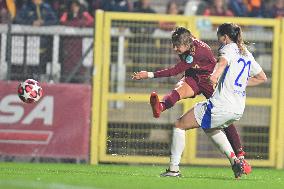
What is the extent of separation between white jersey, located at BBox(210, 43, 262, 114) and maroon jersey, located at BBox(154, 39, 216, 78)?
88 centimetres

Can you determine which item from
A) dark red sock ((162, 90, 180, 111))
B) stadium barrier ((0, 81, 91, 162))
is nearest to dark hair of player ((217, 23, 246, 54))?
dark red sock ((162, 90, 180, 111))

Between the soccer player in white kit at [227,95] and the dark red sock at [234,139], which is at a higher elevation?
the soccer player in white kit at [227,95]

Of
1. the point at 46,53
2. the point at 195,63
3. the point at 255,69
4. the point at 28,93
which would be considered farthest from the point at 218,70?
the point at 46,53

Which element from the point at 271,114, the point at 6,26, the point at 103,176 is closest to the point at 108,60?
the point at 6,26

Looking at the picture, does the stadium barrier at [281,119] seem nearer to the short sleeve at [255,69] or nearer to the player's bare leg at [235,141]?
the player's bare leg at [235,141]

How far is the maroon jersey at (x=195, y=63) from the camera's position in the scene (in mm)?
13711

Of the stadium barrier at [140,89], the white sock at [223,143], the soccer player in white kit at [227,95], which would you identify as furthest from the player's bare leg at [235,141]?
the stadium barrier at [140,89]

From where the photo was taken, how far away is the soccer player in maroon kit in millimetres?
13664

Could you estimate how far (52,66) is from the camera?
17.2 meters

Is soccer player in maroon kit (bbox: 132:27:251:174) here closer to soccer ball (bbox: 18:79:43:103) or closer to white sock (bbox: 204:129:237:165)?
white sock (bbox: 204:129:237:165)

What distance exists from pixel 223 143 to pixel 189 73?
1.36 metres

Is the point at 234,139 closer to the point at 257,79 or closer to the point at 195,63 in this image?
the point at 257,79

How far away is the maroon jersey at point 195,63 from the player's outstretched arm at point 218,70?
3.93ft

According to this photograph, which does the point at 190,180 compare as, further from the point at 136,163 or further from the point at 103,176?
the point at 136,163
